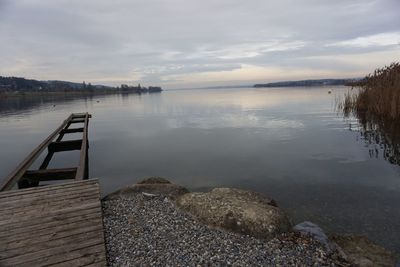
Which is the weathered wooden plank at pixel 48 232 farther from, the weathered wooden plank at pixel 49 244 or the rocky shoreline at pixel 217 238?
the rocky shoreline at pixel 217 238

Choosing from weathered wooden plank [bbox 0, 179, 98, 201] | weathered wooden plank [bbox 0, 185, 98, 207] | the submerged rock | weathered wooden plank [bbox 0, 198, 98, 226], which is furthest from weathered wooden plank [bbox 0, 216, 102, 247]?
the submerged rock

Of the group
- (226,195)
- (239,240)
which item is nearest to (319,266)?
(239,240)

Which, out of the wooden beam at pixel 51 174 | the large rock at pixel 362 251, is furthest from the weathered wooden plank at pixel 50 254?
the wooden beam at pixel 51 174

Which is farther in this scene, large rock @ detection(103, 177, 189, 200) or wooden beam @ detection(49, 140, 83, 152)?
wooden beam @ detection(49, 140, 83, 152)

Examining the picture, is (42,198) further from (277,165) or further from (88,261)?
(277,165)

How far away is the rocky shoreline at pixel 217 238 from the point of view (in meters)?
4.87

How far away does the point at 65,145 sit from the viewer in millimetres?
16719

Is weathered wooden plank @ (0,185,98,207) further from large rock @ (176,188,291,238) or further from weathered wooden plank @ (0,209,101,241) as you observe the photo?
large rock @ (176,188,291,238)

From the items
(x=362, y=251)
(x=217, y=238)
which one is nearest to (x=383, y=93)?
(x=362, y=251)

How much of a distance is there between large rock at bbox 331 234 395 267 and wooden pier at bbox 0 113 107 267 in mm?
4262

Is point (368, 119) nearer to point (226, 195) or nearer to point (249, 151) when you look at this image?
point (249, 151)

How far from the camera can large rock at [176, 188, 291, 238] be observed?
5.79 metres

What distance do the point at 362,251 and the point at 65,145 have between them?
1517 cm

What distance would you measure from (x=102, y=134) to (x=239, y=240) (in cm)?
2038
